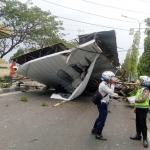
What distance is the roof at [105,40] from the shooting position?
36.9ft

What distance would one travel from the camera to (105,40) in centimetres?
1215

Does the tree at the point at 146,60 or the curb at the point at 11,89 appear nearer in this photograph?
the curb at the point at 11,89

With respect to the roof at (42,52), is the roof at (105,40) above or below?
above

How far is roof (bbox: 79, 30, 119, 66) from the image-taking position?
11.3 meters

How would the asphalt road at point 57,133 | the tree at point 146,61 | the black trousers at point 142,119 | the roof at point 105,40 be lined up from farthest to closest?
the tree at point 146,61 < the roof at point 105,40 < the black trousers at point 142,119 < the asphalt road at point 57,133

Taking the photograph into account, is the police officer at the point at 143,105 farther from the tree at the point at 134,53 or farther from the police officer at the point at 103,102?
the tree at the point at 134,53

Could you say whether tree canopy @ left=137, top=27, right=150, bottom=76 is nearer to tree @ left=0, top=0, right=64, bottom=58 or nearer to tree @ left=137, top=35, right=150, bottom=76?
tree @ left=137, top=35, right=150, bottom=76

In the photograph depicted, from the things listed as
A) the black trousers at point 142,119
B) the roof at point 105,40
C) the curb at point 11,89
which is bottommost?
the curb at point 11,89

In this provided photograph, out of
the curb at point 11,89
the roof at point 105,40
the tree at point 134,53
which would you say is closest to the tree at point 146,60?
the roof at point 105,40

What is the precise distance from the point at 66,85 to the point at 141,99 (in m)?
8.79

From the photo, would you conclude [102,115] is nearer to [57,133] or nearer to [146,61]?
[57,133]

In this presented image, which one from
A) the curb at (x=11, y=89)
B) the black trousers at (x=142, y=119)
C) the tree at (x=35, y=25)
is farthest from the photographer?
the tree at (x=35, y=25)

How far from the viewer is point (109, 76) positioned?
206 inches

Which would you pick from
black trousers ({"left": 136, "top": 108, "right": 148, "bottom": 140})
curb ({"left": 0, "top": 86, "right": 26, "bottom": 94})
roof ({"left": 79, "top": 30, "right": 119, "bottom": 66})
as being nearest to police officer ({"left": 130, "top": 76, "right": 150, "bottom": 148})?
black trousers ({"left": 136, "top": 108, "right": 148, "bottom": 140})
